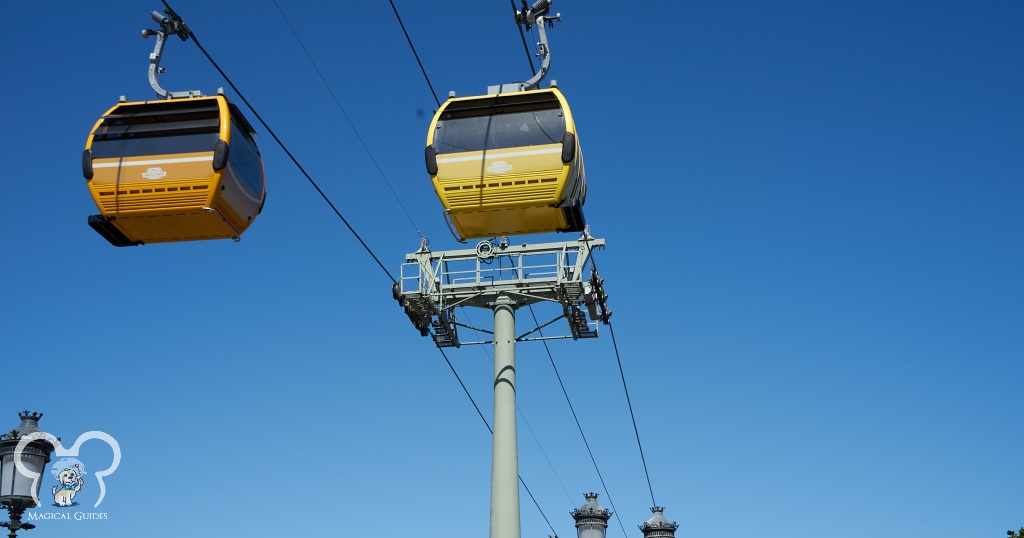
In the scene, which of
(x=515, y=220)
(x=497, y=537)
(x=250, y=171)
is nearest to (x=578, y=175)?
(x=515, y=220)

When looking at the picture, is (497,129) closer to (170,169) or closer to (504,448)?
(170,169)

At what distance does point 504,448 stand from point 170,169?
8.55 m

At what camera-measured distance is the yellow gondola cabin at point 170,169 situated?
12.9m

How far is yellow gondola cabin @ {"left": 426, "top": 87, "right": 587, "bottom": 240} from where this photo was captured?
14414 millimetres

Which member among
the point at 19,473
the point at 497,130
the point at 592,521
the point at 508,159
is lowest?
the point at 19,473

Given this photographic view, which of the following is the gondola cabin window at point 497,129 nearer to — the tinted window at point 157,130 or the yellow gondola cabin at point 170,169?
the yellow gondola cabin at point 170,169

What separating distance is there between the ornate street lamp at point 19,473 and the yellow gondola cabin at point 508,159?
6.32 m

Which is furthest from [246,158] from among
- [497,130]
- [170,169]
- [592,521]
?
[592,521]

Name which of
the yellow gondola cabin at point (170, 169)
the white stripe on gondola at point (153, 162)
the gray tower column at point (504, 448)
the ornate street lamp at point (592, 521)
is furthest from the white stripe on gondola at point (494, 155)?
the ornate street lamp at point (592, 521)

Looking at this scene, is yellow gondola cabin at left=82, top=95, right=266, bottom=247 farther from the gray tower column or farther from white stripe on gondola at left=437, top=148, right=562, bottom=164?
the gray tower column

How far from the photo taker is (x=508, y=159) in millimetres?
14570

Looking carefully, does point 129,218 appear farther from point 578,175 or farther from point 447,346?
point 447,346

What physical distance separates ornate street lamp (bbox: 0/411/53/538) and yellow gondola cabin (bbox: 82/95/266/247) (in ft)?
11.9

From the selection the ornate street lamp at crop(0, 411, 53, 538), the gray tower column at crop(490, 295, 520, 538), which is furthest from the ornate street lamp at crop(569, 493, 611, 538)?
the ornate street lamp at crop(0, 411, 53, 538)
